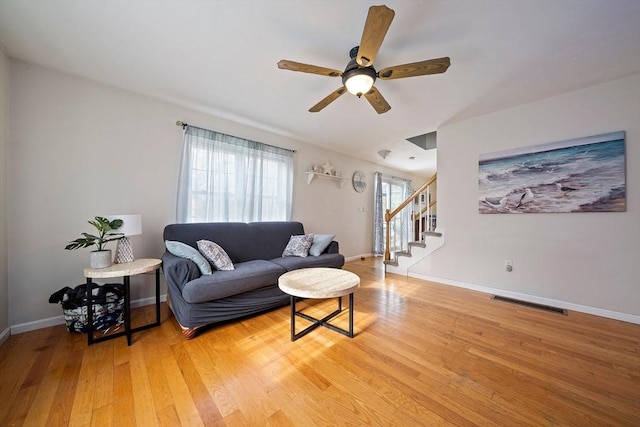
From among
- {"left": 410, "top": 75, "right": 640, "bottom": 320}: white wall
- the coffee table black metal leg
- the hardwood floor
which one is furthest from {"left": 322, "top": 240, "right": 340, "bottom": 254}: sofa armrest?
{"left": 410, "top": 75, "right": 640, "bottom": 320}: white wall

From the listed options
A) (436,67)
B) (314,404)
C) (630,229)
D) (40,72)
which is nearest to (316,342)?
(314,404)

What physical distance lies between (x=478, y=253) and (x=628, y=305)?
1311mm

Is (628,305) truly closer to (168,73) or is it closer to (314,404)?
(314,404)

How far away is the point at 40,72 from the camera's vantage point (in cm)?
205

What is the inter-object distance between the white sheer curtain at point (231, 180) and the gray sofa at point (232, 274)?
0.27 m

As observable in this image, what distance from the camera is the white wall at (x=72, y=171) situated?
6.47 feet

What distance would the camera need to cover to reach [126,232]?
6.34 feet

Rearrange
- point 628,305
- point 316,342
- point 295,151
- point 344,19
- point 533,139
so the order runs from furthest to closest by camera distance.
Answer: point 295,151 < point 533,139 < point 628,305 < point 316,342 < point 344,19

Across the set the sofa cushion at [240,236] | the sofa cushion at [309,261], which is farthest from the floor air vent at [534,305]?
the sofa cushion at [240,236]

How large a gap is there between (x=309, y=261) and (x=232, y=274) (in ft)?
3.29

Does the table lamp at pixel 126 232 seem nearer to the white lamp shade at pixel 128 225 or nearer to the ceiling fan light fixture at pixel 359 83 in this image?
the white lamp shade at pixel 128 225

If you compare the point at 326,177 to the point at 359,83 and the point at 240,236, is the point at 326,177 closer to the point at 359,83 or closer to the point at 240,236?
the point at 240,236

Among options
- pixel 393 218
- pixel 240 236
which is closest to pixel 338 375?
pixel 240 236

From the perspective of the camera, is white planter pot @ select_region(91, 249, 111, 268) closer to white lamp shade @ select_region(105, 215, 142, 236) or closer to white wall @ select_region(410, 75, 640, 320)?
white lamp shade @ select_region(105, 215, 142, 236)
